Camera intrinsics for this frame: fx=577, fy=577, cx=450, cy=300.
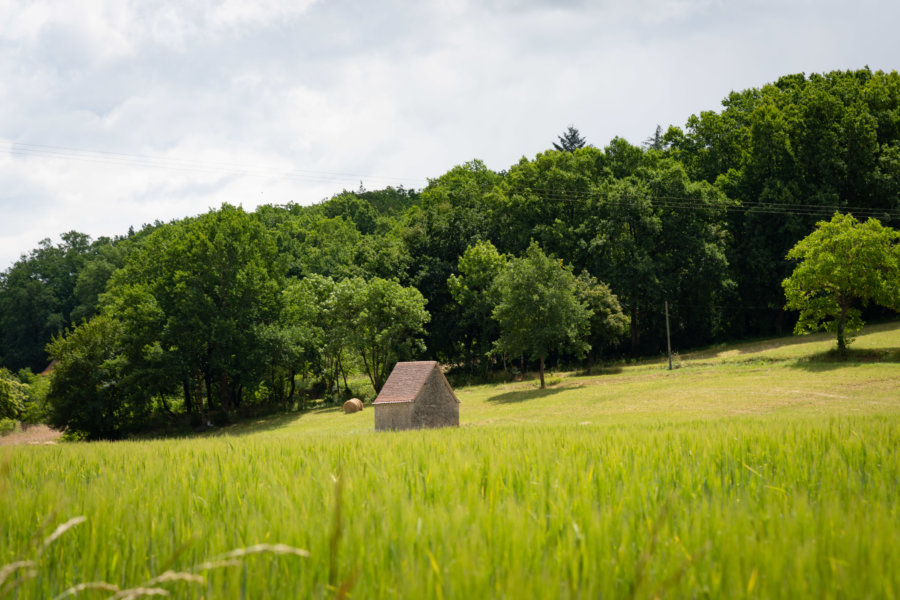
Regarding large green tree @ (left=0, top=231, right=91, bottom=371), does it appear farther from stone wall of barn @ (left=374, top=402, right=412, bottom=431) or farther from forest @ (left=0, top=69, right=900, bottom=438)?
stone wall of barn @ (left=374, top=402, right=412, bottom=431)

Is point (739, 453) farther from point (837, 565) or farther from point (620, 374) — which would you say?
point (620, 374)

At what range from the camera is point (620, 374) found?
50.3 metres

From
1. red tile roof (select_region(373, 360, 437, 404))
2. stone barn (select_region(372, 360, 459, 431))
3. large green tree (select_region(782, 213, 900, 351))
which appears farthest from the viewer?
large green tree (select_region(782, 213, 900, 351))

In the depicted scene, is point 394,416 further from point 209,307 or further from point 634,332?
point 634,332

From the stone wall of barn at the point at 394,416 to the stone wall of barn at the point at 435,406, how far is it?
286 millimetres

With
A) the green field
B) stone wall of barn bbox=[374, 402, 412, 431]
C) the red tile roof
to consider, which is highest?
the green field

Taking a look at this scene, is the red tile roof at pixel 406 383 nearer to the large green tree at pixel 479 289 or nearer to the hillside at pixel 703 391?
the hillside at pixel 703 391

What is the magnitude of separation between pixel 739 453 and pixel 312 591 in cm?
549

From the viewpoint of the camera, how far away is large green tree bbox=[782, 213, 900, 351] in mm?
41281

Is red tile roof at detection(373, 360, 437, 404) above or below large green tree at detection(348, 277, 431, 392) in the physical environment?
below

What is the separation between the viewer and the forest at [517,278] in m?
46.6

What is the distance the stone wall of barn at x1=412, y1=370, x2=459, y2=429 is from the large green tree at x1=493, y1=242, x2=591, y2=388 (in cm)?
1945

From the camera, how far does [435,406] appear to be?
26.7 m

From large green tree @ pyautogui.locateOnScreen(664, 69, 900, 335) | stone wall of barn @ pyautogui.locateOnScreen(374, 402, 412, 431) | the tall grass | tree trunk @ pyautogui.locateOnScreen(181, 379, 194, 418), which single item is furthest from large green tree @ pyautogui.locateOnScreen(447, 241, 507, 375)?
the tall grass
